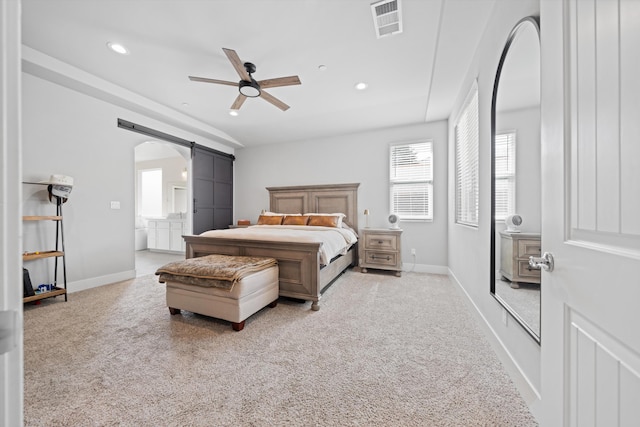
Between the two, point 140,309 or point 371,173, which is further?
point 371,173

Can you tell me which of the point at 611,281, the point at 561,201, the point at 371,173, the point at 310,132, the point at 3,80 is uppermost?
the point at 310,132

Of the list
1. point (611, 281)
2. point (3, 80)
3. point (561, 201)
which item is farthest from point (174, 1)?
point (611, 281)

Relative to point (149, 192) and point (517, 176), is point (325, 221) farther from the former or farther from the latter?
point (149, 192)

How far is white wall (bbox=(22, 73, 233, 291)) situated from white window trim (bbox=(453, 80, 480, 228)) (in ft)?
14.5

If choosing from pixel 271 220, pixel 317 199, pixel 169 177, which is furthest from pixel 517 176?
pixel 169 177

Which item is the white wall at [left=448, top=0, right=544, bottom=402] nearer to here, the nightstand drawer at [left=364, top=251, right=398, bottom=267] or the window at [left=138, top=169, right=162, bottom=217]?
the nightstand drawer at [left=364, top=251, right=398, bottom=267]

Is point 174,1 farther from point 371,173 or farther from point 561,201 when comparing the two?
point 371,173

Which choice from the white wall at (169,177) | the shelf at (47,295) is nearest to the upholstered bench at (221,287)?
the shelf at (47,295)

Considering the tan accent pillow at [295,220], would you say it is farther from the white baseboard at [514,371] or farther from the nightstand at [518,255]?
the nightstand at [518,255]

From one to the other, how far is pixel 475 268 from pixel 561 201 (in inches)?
71.7

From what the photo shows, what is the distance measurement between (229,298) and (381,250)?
260 centimetres

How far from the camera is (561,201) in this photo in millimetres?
800

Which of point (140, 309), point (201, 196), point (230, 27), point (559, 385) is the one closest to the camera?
point (559, 385)

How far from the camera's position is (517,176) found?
4.93 ft
